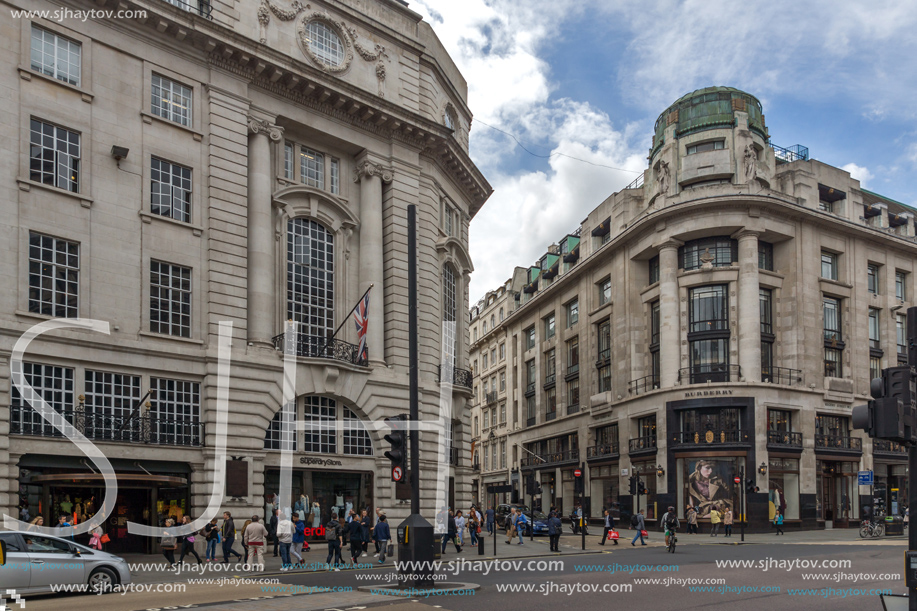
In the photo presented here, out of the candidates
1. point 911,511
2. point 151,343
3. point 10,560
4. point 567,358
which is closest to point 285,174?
point 151,343

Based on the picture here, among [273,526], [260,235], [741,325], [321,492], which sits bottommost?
[273,526]

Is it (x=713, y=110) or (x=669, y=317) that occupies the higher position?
(x=713, y=110)

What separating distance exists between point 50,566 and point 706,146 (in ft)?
157

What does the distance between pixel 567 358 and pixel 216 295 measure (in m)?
43.7

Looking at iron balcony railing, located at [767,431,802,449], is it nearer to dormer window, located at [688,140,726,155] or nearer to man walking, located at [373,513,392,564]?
dormer window, located at [688,140,726,155]

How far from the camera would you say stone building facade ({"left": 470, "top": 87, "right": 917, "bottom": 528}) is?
2013 inches

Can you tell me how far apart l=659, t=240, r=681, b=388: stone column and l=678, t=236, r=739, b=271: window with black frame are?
0.94 meters

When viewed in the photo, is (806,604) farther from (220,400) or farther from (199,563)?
(220,400)

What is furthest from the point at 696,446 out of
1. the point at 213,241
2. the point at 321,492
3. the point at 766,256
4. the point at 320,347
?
the point at 213,241

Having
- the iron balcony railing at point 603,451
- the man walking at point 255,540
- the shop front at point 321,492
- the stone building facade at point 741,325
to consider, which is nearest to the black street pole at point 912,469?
the man walking at point 255,540

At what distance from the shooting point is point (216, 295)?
3005 centimetres

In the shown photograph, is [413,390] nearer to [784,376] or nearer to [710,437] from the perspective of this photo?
[710,437]

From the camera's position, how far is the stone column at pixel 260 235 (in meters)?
31.4

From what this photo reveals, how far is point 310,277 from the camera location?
34.2 m
